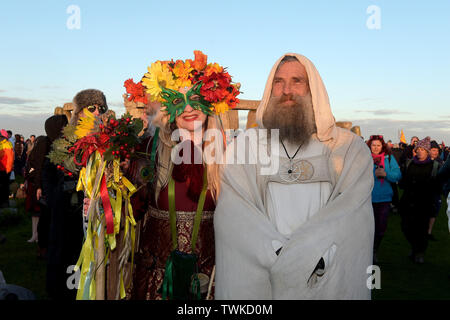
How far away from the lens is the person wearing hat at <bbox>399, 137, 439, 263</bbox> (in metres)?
8.77

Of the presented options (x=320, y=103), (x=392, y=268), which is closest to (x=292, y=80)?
(x=320, y=103)

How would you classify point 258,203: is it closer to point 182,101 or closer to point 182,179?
point 182,179

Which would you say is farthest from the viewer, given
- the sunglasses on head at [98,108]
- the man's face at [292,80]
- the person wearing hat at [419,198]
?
the person wearing hat at [419,198]

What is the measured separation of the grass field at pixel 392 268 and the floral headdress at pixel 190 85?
12.1 ft

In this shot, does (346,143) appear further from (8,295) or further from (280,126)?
(8,295)

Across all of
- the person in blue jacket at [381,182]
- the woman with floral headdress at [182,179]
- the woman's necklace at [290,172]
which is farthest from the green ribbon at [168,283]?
the person in blue jacket at [381,182]

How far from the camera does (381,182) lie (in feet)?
27.5

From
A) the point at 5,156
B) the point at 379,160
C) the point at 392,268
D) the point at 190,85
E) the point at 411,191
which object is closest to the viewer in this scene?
the point at 190,85

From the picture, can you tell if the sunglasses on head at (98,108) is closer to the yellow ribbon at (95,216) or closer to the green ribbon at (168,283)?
the yellow ribbon at (95,216)

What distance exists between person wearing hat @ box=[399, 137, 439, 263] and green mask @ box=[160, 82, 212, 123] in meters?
6.09

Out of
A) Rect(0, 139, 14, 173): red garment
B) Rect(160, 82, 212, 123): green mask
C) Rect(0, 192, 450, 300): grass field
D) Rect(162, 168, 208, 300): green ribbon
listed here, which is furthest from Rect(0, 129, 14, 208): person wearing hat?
Rect(162, 168, 208, 300): green ribbon

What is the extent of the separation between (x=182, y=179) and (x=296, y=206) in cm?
96

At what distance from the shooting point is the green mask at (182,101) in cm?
406
